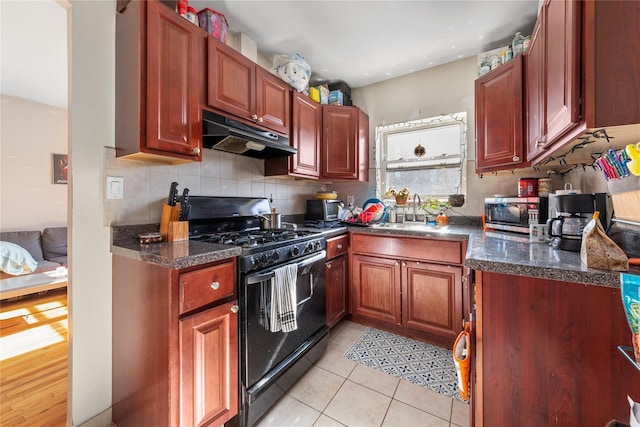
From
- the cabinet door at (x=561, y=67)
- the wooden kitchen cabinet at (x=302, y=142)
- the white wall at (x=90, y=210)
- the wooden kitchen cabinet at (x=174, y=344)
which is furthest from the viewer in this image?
the wooden kitchen cabinet at (x=302, y=142)

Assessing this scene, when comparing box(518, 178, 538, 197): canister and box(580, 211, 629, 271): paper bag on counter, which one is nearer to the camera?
box(580, 211, 629, 271): paper bag on counter

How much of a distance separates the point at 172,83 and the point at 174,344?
4.27ft

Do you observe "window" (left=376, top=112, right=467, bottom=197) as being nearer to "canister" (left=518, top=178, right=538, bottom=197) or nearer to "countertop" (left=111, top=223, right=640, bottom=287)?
"canister" (left=518, top=178, right=538, bottom=197)

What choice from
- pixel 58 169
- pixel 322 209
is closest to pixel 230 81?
pixel 322 209

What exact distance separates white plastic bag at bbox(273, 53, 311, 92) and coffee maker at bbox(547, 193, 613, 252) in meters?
2.01

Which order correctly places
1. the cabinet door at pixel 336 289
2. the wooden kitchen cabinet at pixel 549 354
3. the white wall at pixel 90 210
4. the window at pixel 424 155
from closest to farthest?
the wooden kitchen cabinet at pixel 549 354 → the white wall at pixel 90 210 → the cabinet door at pixel 336 289 → the window at pixel 424 155

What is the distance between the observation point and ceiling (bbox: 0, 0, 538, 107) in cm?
175

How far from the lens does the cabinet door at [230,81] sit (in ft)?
4.96

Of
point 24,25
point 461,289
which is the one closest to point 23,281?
point 24,25

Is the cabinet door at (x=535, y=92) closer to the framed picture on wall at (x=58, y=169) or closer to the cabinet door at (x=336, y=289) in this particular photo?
the cabinet door at (x=336, y=289)

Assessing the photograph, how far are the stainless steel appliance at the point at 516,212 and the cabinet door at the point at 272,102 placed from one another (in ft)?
5.83

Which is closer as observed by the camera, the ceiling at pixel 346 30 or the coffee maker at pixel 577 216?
the coffee maker at pixel 577 216

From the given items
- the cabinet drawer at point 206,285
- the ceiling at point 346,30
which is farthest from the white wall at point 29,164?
the cabinet drawer at point 206,285

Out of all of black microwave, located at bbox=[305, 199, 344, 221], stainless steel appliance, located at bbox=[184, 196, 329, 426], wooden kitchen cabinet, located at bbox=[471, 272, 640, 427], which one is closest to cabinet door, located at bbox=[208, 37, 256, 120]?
stainless steel appliance, located at bbox=[184, 196, 329, 426]
